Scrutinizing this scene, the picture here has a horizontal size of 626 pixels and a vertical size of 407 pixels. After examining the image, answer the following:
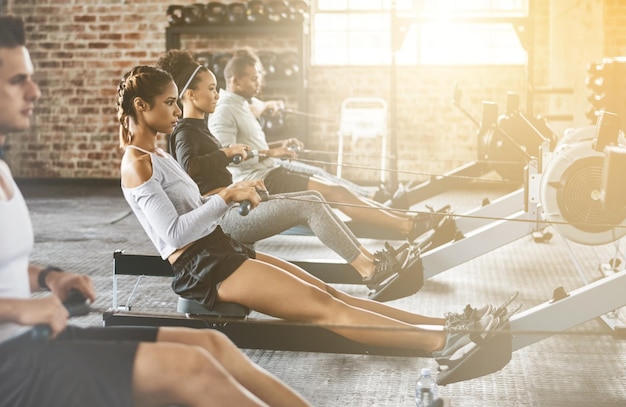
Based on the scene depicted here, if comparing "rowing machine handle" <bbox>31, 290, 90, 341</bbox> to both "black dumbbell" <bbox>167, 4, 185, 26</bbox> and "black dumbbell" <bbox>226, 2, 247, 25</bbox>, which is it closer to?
"black dumbbell" <bbox>226, 2, 247, 25</bbox>

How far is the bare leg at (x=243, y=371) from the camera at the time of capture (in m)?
1.80

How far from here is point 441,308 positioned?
156 inches

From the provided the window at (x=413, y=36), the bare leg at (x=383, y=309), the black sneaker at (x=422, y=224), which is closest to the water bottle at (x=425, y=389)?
the bare leg at (x=383, y=309)

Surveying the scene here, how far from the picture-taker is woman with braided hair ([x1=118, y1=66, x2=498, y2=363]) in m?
2.37

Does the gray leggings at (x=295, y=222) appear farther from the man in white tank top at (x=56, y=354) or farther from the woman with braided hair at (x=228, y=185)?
the man in white tank top at (x=56, y=354)

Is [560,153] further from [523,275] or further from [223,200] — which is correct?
[223,200]

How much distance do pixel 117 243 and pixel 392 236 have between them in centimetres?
211

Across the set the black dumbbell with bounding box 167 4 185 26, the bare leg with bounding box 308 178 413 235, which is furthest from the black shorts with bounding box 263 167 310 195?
the black dumbbell with bounding box 167 4 185 26

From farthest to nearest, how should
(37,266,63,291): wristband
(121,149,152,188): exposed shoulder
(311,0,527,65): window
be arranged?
(311,0,527,65): window < (121,149,152,188): exposed shoulder < (37,266,63,291): wristband

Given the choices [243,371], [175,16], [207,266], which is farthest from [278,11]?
[243,371]

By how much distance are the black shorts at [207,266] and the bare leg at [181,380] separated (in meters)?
0.92

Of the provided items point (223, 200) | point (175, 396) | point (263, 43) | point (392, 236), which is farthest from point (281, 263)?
point (263, 43)

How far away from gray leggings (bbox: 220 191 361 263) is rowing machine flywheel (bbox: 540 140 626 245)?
2.72 ft

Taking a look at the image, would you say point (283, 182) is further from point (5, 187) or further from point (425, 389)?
point (5, 187)
